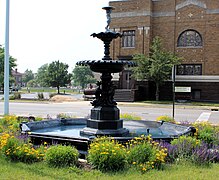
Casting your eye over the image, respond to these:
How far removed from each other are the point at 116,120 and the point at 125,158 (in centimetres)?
296

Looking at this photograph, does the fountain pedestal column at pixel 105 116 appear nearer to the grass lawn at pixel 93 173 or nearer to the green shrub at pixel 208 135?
the green shrub at pixel 208 135

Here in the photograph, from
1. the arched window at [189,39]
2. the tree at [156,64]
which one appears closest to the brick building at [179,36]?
the arched window at [189,39]

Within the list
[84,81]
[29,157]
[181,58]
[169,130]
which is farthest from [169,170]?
[84,81]

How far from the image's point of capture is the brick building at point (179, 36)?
36.0 meters

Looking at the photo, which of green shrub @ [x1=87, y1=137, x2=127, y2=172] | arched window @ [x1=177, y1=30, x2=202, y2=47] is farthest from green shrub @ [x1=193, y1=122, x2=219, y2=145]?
arched window @ [x1=177, y1=30, x2=202, y2=47]

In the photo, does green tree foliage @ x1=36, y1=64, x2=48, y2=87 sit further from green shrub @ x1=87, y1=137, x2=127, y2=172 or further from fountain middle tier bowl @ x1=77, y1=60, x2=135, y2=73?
green shrub @ x1=87, y1=137, x2=127, y2=172

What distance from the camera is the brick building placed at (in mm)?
36031

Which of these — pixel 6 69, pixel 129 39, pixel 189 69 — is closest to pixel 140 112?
pixel 6 69

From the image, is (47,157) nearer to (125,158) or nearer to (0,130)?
(125,158)

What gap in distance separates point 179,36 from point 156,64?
6.14 metres

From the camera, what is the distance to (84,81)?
106m

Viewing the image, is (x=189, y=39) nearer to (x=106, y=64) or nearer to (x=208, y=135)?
(x=208, y=135)

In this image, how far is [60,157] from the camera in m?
6.67

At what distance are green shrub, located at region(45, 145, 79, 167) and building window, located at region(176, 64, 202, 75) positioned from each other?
104ft
